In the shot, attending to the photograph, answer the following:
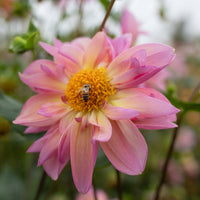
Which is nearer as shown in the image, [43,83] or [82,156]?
[82,156]

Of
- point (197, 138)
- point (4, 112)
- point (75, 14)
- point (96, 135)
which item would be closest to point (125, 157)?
point (96, 135)

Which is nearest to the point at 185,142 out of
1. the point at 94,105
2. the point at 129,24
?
the point at 129,24

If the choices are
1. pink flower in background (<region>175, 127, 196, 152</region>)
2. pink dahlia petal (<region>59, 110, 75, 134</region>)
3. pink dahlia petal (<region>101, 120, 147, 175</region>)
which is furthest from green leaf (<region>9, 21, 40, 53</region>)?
pink flower in background (<region>175, 127, 196, 152</region>)

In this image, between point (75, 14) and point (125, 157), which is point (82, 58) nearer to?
point (125, 157)

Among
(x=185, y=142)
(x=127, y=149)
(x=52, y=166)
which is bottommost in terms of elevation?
(x=185, y=142)

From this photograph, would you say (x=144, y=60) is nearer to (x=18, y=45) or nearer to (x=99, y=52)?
(x=99, y=52)

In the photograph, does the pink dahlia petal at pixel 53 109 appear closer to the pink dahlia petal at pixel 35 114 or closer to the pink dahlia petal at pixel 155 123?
the pink dahlia petal at pixel 35 114

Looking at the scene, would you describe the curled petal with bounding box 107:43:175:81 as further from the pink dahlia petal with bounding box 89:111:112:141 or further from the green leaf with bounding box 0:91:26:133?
the green leaf with bounding box 0:91:26:133

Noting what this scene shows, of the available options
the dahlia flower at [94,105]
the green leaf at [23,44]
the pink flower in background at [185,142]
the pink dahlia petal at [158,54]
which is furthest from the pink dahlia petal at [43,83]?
the pink flower in background at [185,142]
